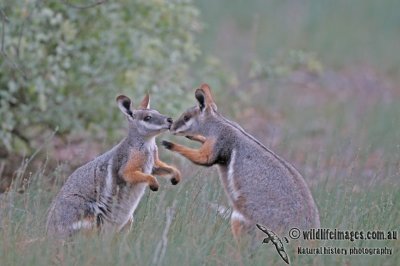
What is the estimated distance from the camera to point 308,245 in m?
6.89

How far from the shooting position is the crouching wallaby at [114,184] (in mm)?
7711

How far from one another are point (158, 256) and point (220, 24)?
16.7 meters

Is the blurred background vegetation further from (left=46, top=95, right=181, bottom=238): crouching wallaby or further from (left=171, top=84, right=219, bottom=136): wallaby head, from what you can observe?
(left=171, top=84, right=219, bottom=136): wallaby head

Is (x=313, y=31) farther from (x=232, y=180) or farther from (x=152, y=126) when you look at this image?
(x=232, y=180)

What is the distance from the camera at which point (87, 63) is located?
12.1 meters

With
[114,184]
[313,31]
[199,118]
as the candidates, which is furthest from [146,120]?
[313,31]

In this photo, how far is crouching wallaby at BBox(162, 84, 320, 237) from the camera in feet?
23.8

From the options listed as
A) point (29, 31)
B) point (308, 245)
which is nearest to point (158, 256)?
point (308, 245)

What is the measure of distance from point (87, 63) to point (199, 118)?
3982 millimetres

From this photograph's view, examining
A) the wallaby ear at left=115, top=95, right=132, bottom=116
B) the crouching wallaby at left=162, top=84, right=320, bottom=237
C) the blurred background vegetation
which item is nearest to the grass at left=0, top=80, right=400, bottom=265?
the blurred background vegetation

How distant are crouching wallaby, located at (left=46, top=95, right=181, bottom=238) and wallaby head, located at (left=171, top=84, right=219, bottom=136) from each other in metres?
0.29

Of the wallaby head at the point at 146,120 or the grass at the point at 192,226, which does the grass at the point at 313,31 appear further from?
the wallaby head at the point at 146,120

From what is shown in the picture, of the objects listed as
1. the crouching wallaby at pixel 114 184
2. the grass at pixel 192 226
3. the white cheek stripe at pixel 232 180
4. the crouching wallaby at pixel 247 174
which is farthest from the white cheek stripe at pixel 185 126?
the white cheek stripe at pixel 232 180

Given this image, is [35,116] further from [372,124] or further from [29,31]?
[372,124]
